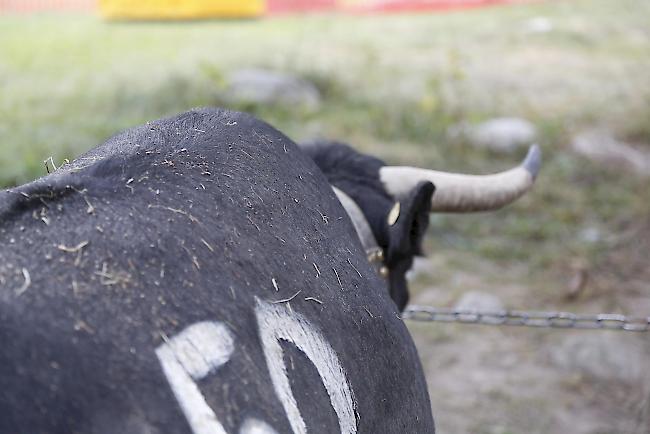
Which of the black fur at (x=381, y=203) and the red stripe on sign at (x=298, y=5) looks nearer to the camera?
the black fur at (x=381, y=203)

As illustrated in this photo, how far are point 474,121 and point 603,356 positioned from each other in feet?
11.4

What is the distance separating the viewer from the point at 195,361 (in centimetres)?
125

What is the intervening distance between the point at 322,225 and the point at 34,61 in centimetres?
925

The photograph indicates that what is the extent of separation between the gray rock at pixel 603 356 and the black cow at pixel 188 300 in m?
2.86

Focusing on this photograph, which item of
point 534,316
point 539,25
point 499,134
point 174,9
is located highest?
point 534,316

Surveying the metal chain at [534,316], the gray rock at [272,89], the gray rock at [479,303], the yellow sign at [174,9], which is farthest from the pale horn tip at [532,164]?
the yellow sign at [174,9]

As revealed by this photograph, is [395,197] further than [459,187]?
No

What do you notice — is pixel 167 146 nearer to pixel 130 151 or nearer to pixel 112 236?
pixel 130 151

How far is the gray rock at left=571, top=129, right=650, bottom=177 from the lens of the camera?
22.7 ft

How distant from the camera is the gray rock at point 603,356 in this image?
434cm

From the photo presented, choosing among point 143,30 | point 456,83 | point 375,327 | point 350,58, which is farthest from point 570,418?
point 143,30

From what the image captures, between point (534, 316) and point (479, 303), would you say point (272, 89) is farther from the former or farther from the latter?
point (534, 316)

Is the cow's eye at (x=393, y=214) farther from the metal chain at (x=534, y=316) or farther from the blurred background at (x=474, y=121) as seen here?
the blurred background at (x=474, y=121)

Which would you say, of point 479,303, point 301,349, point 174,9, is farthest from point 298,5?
point 301,349
